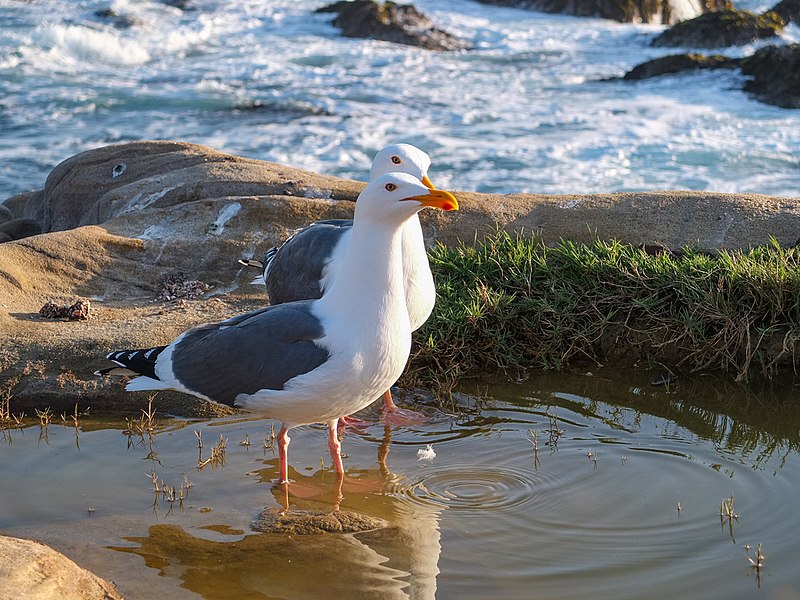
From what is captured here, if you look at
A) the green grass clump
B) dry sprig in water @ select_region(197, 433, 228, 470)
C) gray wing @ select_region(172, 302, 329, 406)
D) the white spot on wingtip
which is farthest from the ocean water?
gray wing @ select_region(172, 302, 329, 406)

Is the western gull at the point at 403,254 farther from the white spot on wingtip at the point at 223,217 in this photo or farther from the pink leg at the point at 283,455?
the white spot on wingtip at the point at 223,217

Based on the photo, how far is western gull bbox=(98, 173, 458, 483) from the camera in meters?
4.00

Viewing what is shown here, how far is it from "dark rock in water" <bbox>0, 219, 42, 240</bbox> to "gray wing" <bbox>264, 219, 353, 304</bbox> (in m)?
4.38

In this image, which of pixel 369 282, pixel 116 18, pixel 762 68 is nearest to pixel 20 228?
pixel 369 282

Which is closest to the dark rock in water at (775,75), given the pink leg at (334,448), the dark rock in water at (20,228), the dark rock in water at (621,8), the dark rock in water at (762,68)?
the dark rock in water at (762,68)

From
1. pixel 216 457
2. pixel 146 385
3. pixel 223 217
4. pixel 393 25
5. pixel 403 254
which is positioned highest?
pixel 393 25

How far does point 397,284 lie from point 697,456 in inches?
65.9

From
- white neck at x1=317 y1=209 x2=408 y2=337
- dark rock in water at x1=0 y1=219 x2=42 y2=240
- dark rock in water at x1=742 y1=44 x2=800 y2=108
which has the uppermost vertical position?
dark rock in water at x1=742 y1=44 x2=800 y2=108

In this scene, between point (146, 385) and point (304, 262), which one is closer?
point (146, 385)

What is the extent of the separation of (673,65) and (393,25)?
658cm

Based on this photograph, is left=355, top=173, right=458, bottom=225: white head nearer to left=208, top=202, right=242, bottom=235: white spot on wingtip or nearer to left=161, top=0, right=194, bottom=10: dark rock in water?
left=208, top=202, right=242, bottom=235: white spot on wingtip

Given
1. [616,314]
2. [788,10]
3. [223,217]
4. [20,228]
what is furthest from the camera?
[788,10]

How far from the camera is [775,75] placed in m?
16.4

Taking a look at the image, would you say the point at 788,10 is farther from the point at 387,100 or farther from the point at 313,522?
the point at 313,522
